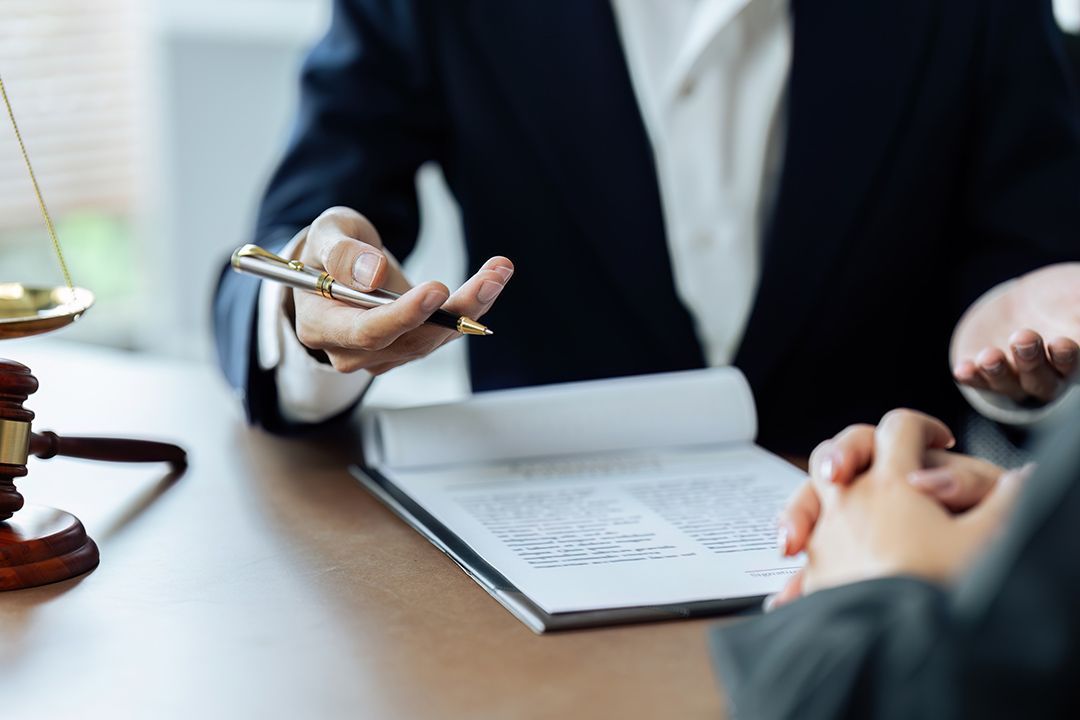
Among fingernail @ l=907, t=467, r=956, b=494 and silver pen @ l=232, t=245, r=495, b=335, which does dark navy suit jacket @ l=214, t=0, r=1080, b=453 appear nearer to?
silver pen @ l=232, t=245, r=495, b=335

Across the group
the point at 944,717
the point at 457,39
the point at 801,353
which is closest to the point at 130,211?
the point at 457,39

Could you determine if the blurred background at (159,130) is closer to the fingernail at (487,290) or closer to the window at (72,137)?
the window at (72,137)

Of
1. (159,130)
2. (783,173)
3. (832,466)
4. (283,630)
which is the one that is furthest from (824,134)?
(159,130)

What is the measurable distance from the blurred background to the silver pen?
197 centimetres

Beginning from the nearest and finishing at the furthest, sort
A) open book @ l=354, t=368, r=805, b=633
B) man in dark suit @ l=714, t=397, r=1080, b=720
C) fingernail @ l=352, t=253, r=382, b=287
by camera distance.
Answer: man in dark suit @ l=714, t=397, r=1080, b=720 → open book @ l=354, t=368, r=805, b=633 → fingernail @ l=352, t=253, r=382, b=287

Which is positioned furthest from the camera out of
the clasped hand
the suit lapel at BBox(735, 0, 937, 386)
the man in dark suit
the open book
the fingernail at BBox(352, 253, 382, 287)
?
the suit lapel at BBox(735, 0, 937, 386)

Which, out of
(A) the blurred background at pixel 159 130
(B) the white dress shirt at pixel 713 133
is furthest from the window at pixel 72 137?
(B) the white dress shirt at pixel 713 133

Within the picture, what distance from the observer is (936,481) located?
56cm

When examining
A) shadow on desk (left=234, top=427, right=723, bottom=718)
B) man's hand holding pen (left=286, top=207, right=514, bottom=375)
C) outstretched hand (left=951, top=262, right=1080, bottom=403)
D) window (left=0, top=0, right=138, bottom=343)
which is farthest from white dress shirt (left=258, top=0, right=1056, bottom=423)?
window (left=0, top=0, right=138, bottom=343)

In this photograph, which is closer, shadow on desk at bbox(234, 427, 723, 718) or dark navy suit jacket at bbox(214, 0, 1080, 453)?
shadow on desk at bbox(234, 427, 723, 718)

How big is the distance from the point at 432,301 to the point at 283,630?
0.74ft

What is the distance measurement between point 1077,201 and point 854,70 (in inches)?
10.5

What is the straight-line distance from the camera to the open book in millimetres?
697

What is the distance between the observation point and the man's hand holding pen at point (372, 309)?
0.78m
